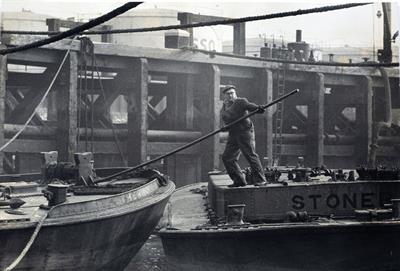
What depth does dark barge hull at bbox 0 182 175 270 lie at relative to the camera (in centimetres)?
542

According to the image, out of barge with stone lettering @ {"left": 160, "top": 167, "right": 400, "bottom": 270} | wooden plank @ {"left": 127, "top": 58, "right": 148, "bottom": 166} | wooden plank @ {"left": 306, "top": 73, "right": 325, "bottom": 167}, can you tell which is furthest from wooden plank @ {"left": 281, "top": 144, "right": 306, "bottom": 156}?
barge with stone lettering @ {"left": 160, "top": 167, "right": 400, "bottom": 270}

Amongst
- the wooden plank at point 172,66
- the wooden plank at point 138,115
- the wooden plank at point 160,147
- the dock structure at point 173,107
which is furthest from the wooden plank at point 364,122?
the wooden plank at point 138,115

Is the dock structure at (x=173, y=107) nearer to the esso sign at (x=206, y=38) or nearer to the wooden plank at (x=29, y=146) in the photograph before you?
the wooden plank at (x=29, y=146)

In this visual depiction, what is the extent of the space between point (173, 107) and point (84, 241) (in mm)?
9185

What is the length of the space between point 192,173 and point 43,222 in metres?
9.19

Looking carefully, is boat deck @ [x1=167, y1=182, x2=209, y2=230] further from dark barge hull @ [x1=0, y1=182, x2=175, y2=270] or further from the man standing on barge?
the man standing on barge

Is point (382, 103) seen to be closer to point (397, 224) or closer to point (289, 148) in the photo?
point (289, 148)

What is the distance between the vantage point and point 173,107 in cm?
1493

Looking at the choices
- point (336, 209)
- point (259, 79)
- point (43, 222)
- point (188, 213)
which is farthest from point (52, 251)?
point (259, 79)

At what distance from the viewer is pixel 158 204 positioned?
7422 millimetres

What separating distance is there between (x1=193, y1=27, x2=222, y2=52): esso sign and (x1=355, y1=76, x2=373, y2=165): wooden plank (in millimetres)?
10147

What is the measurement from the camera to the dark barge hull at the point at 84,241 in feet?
17.8

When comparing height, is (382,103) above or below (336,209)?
above

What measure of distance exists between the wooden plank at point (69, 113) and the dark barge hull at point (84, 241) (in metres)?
5.23
